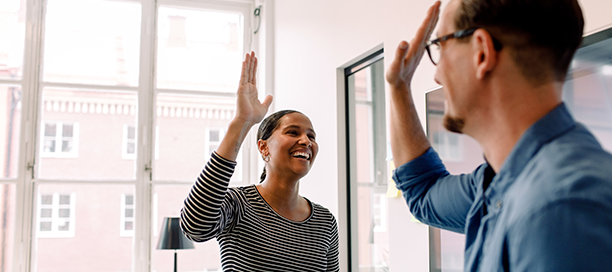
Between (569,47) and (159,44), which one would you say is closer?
(569,47)

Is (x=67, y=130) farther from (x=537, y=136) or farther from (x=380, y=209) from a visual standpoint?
(x=537, y=136)

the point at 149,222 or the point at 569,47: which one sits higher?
the point at 569,47

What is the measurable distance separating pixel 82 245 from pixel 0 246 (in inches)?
24.2

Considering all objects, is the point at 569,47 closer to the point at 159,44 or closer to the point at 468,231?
the point at 468,231

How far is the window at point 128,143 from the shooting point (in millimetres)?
4176

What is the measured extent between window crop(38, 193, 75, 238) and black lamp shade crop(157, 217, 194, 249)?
93 cm

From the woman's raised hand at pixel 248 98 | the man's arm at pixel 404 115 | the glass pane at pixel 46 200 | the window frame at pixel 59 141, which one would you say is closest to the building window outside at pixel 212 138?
the window frame at pixel 59 141

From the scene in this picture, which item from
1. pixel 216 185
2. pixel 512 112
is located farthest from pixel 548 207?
pixel 216 185

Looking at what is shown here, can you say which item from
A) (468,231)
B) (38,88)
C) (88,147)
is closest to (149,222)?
(88,147)

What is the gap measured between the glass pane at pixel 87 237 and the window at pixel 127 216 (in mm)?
26

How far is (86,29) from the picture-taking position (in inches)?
167

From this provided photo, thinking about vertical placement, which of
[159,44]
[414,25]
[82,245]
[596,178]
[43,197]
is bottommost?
[82,245]

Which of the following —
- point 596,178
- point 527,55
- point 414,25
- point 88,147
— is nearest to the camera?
point 596,178

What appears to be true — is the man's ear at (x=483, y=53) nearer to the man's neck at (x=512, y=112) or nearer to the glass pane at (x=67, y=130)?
the man's neck at (x=512, y=112)
